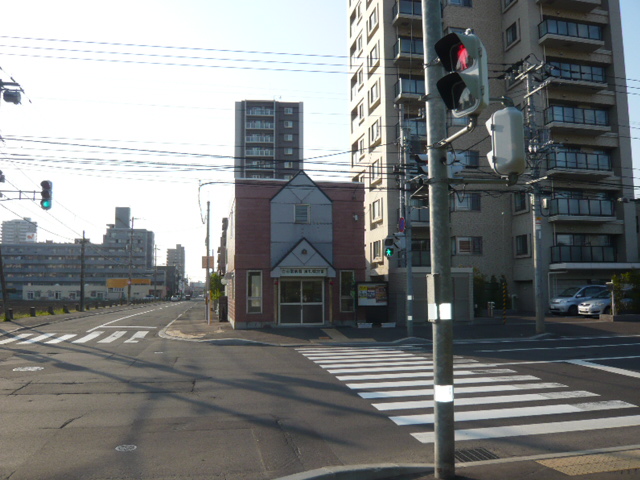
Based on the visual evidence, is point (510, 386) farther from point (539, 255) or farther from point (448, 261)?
point (539, 255)

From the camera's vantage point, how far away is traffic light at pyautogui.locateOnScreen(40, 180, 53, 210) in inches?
847

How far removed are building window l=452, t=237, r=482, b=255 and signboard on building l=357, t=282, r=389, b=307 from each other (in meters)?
13.6

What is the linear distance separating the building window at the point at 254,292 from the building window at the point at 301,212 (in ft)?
11.5

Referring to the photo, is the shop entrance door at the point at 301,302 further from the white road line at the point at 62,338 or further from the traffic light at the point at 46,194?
the traffic light at the point at 46,194

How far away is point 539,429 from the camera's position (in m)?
7.82

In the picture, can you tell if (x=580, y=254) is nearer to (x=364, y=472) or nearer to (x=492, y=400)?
(x=492, y=400)

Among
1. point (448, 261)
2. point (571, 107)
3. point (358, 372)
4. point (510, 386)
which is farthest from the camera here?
point (571, 107)

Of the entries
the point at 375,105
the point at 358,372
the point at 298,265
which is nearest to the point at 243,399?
the point at 358,372

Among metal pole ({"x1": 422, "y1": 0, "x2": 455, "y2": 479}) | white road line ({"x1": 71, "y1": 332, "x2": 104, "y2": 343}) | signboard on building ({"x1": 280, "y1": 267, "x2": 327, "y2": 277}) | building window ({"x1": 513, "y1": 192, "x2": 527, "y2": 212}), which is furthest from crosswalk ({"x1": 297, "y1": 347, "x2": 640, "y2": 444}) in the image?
building window ({"x1": 513, "y1": 192, "x2": 527, "y2": 212})

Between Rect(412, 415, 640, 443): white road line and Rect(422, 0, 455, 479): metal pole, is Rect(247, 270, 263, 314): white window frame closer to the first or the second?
Rect(412, 415, 640, 443): white road line

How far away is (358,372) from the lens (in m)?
13.2

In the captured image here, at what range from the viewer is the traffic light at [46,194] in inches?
847

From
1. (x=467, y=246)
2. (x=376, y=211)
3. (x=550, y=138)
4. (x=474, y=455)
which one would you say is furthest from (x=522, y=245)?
(x=474, y=455)

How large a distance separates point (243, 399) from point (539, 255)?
16702mm
